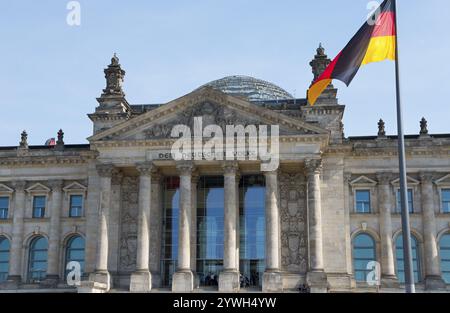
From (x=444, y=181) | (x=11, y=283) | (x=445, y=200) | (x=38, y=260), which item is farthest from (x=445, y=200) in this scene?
(x=11, y=283)

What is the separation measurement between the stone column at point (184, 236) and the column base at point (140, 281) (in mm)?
2144

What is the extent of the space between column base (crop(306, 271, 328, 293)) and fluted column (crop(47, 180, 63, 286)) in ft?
73.2

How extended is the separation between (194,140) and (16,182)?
1876 cm

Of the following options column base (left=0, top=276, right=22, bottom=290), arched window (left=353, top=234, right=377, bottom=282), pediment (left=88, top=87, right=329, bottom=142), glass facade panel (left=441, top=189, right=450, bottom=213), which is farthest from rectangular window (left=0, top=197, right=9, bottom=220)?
glass facade panel (left=441, top=189, right=450, bottom=213)

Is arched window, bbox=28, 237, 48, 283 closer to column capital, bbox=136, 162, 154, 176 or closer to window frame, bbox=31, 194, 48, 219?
window frame, bbox=31, 194, 48, 219

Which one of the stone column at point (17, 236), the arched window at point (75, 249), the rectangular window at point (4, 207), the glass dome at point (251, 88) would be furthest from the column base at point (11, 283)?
the glass dome at point (251, 88)

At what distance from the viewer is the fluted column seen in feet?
180

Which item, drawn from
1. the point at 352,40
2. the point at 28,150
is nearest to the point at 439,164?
the point at 352,40

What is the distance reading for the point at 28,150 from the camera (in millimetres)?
58719

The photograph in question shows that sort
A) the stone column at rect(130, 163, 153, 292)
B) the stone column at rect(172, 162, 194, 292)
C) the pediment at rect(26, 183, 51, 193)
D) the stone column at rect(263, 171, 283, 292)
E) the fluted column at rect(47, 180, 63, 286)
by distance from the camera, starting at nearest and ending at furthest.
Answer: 1. the stone column at rect(263, 171, 283, 292)
2. the stone column at rect(172, 162, 194, 292)
3. the stone column at rect(130, 163, 153, 292)
4. the fluted column at rect(47, 180, 63, 286)
5. the pediment at rect(26, 183, 51, 193)

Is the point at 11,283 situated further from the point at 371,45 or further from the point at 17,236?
the point at 371,45

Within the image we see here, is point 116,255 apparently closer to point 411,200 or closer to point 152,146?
point 152,146

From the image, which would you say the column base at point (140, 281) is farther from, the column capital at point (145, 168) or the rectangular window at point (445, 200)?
the rectangular window at point (445, 200)

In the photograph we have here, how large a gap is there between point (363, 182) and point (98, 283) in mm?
23576
